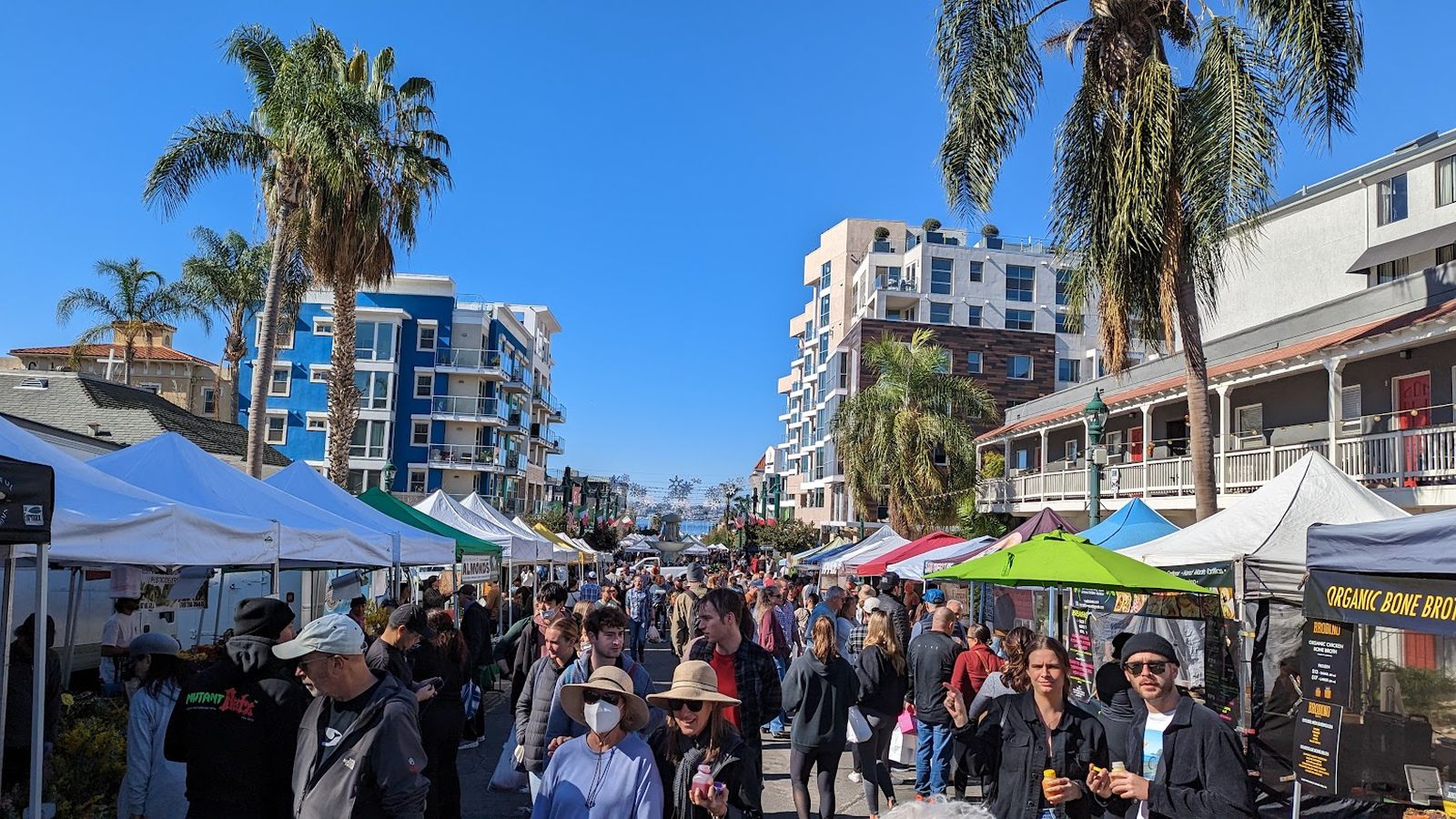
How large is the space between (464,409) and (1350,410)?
50488 mm

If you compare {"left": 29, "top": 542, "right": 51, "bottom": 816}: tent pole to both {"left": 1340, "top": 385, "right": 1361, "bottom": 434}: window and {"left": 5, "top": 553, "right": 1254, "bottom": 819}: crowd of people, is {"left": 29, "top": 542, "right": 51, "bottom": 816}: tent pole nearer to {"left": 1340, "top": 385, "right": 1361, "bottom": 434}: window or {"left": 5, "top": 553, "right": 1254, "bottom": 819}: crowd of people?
{"left": 5, "top": 553, "right": 1254, "bottom": 819}: crowd of people

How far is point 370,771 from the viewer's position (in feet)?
12.8

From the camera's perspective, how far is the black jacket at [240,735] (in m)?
4.47

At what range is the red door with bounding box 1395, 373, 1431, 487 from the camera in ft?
61.3

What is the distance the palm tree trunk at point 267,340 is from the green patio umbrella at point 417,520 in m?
3.40

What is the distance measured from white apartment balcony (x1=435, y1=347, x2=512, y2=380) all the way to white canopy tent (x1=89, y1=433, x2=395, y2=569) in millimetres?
52894

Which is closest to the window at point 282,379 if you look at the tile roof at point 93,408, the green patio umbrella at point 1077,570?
the tile roof at point 93,408

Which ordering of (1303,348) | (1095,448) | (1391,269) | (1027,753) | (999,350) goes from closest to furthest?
1. (1027,753)
2. (1095,448)
3. (1303,348)
4. (1391,269)
5. (999,350)

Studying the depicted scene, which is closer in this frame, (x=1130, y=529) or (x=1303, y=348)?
(x=1130, y=529)

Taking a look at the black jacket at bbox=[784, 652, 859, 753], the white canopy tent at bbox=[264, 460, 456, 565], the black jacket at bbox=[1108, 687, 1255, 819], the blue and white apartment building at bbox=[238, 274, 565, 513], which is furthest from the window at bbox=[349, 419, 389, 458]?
the black jacket at bbox=[1108, 687, 1255, 819]

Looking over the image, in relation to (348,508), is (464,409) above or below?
above

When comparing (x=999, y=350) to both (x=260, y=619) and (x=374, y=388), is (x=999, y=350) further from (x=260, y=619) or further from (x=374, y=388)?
(x=260, y=619)

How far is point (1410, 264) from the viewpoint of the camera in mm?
27516

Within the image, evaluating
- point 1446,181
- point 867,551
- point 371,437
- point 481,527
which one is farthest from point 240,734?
point 371,437
